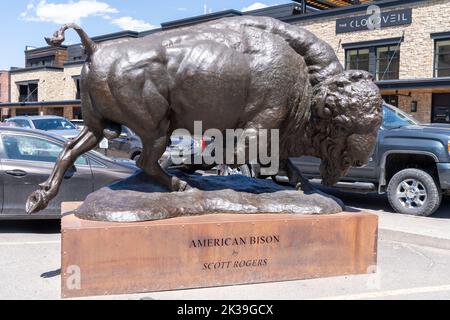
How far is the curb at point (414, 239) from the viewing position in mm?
6707

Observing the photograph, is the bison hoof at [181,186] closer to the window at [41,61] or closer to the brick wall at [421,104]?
the brick wall at [421,104]

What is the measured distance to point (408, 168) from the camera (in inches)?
372

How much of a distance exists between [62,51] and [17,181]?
1665 inches

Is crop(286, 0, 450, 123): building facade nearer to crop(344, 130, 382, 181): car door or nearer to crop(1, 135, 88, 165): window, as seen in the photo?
crop(344, 130, 382, 181): car door

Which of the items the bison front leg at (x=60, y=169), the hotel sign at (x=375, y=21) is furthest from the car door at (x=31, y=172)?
the hotel sign at (x=375, y=21)

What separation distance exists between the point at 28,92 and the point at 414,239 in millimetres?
43831

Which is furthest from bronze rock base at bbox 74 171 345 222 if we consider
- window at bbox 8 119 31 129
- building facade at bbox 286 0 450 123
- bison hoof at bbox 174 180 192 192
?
building facade at bbox 286 0 450 123

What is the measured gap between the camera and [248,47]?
4.88 m

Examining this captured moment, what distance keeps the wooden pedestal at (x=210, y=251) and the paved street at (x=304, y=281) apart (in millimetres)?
110

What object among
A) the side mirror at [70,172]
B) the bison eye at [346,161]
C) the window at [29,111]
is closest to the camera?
the bison eye at [346,161]

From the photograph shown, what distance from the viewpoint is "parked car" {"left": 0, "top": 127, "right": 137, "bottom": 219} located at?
7242 mm

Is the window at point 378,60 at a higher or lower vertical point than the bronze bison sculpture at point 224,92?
higher

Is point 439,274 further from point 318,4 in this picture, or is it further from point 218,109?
point 318,4
